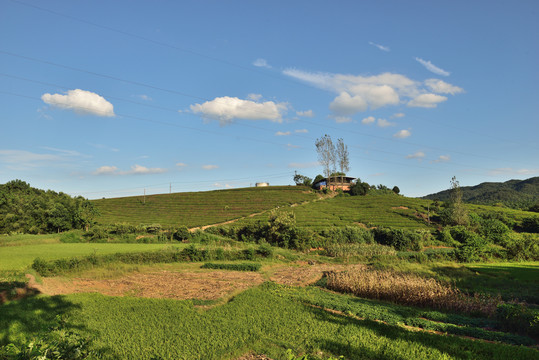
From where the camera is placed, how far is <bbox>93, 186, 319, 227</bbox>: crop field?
5678cm

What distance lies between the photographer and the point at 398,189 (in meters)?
91.4

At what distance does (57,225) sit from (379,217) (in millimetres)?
54594

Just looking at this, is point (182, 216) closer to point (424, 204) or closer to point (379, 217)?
point (379, 217)

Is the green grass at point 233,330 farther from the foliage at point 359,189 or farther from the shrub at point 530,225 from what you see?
the foliage at point 359,189

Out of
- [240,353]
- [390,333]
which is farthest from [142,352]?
[390,333]

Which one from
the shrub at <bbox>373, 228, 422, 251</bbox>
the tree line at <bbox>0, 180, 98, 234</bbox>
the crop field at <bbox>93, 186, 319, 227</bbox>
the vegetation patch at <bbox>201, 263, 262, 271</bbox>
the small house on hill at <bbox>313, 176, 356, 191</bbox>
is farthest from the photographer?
the small house on hill at <bbox>313, 176, 356, 191</bbox>

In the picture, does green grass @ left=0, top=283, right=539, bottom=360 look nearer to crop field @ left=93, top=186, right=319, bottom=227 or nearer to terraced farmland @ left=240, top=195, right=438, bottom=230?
terraced farmland @ left=240, top=195, right=438, bottom=230

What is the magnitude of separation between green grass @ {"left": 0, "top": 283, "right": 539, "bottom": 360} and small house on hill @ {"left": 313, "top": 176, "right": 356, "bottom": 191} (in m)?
70.1

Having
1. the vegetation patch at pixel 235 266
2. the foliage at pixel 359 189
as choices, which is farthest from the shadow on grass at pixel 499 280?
the foliage at pixel 359 189

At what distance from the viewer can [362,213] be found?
56156 mm

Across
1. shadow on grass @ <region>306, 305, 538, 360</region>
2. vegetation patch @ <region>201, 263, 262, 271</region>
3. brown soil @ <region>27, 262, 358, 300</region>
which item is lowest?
vegetation patch @ <region>201, 263, 262, 271</region>

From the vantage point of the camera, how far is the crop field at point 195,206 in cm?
5678

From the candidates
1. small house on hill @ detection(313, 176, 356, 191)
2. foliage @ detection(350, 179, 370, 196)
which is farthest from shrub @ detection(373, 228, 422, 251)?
small house on hill @ detection(313, 176, 356, 191)

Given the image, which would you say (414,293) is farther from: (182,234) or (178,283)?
(182,234)
